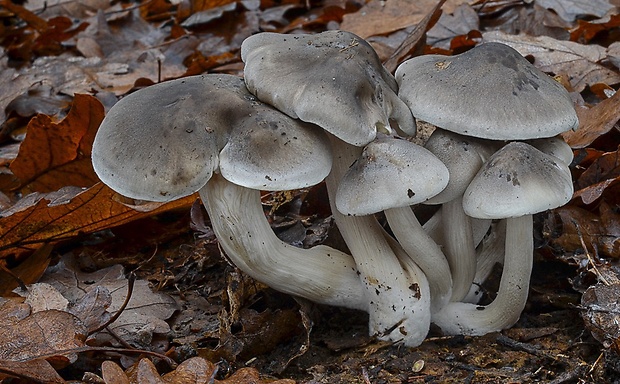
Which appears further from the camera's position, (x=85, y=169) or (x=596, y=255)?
(x=85, y=169)

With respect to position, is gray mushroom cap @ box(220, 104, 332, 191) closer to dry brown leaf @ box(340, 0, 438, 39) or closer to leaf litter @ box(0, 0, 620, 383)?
leaf litter @ box(0, 0, 620, 383)

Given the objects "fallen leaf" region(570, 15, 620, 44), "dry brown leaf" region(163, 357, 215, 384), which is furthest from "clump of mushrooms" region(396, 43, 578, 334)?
"fallen leaf" region(570, 15, 620, 44)

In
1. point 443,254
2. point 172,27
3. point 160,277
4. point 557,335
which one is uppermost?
point 443,254

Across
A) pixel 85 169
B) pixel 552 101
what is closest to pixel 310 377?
pixel 552 101

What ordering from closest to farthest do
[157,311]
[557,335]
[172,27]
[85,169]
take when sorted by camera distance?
[557,335] < [157,311] < [85,169] < [172,27]

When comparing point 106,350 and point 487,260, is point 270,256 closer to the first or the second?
point 106,350

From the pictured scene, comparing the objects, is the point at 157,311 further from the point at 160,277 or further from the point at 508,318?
the point at 508,318

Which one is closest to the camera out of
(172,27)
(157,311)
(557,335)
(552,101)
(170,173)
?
(170,173)
